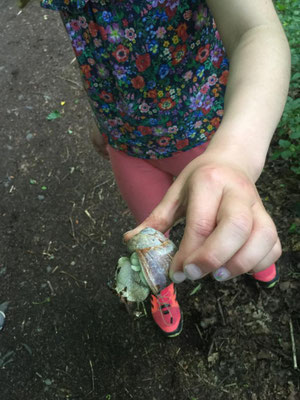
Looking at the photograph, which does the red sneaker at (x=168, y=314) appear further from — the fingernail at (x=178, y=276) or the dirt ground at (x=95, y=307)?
the fingernail at (x=178, y=276)

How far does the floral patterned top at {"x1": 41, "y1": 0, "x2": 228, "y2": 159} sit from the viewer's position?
132 cm

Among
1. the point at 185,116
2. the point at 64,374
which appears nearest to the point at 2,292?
the point at 64,374

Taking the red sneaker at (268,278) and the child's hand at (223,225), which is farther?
the red sneaker at (268,278)

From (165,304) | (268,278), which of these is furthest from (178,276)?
(268,278)

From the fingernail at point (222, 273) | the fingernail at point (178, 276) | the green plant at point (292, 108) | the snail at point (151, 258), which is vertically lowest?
the green plant at point (292, 108)

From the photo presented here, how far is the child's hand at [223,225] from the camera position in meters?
0.78

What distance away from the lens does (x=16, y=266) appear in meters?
2.65

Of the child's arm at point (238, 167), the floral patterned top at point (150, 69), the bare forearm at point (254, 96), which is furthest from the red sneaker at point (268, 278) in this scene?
the bare forearm at point (254, 96)

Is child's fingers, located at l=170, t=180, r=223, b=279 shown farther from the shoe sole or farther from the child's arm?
the shoe sole

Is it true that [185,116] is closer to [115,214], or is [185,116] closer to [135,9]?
[135,9]

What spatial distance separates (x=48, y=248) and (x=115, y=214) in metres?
0.52

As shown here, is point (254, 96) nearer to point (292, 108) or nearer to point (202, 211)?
point (202, 211)

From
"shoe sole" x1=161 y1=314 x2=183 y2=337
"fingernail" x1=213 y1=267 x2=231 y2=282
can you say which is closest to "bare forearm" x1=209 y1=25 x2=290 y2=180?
"fingernail" x1=213 y1=267 x2=231 y2=282

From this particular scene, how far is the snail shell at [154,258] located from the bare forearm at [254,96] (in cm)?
36
